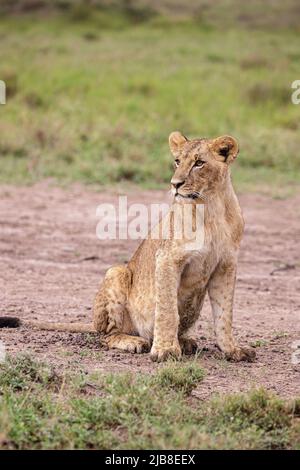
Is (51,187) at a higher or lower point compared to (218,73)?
lower

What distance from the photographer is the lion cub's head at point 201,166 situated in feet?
20.4

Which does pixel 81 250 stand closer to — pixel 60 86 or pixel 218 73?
pixel 60 86

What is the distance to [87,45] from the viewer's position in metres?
26.4

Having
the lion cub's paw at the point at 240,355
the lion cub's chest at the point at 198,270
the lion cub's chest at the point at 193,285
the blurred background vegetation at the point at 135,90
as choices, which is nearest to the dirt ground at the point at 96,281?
the lion cub's paw at the point at 240,355

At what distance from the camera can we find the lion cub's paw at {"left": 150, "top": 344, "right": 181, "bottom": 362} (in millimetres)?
6277

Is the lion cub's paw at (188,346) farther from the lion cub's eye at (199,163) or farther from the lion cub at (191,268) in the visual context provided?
the lion cub's eye at (199,163)

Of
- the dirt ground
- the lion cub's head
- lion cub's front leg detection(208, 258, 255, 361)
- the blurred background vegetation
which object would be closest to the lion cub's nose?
the lion cub's head

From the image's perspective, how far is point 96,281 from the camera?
9055 millimetres

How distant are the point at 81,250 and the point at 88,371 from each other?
433 cm

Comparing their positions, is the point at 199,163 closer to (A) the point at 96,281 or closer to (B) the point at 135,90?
(A) the point at 96,281

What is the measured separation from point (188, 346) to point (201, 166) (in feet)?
3.88

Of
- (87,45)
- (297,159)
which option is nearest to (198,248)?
(297,159)

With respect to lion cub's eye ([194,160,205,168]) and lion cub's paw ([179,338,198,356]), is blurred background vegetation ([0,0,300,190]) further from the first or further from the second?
lion cub's eye ([194,160,205,168])

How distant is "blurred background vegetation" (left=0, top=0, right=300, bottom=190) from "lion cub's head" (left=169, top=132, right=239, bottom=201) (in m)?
6.87
